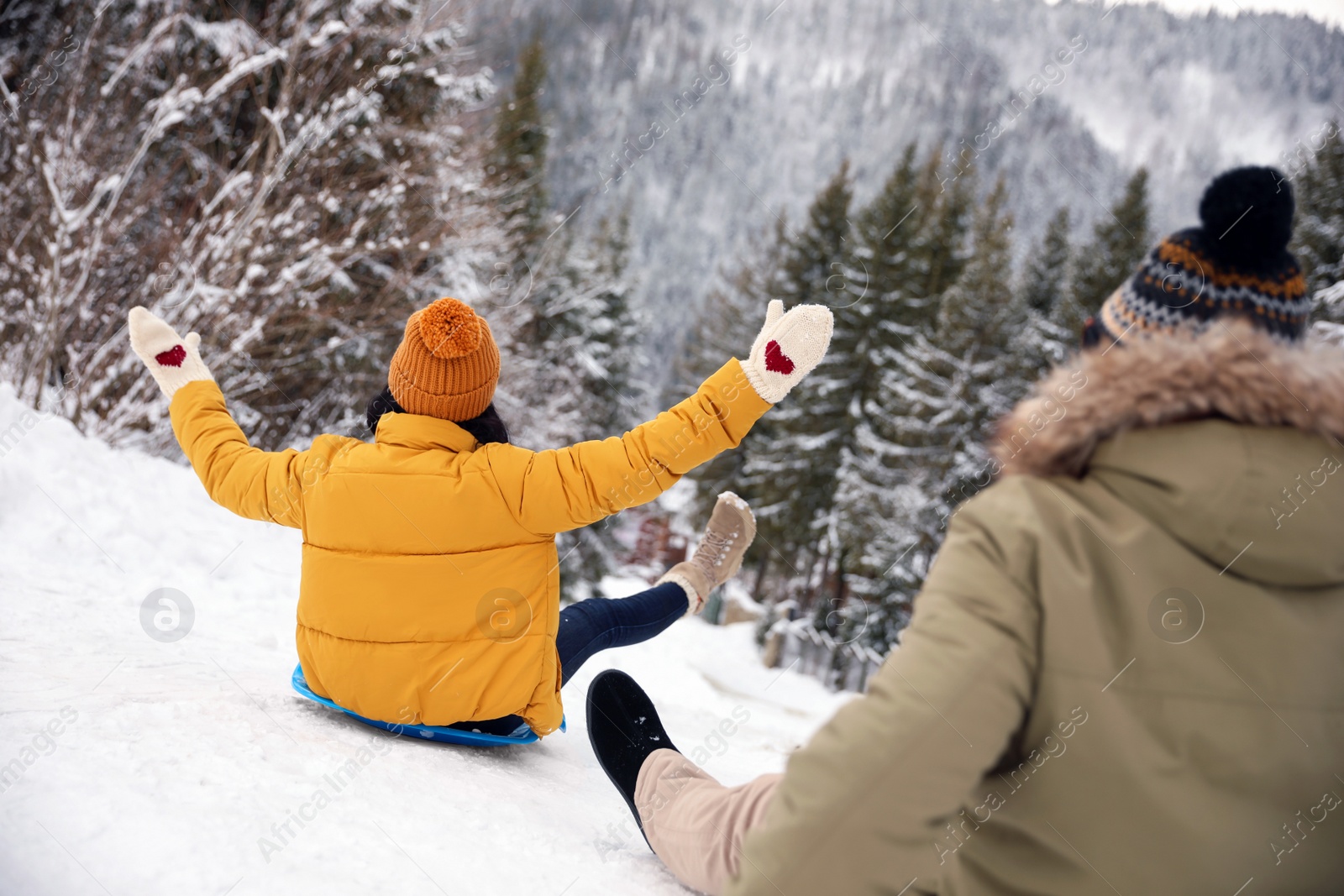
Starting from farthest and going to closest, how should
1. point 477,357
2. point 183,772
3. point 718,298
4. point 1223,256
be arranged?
point 718,298
point 477,357
point 183,772
point 1223,256

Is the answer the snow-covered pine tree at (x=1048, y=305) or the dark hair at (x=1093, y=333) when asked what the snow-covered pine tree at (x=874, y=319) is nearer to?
the snow-covered pine tree at (x=1048, y=305)

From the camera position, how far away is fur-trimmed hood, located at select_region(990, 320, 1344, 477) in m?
0.97

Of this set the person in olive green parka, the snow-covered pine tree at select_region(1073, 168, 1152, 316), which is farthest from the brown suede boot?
the snow-covered pine tree at select_region(1073, 168, 1152, 316)

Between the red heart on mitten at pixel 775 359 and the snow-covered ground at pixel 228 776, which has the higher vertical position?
the red heart on mitten at pixel 775 359

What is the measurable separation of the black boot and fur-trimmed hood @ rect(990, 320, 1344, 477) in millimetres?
1241

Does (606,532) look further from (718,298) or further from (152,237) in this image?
(152,237)

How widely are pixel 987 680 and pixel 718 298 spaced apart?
23.3 metres

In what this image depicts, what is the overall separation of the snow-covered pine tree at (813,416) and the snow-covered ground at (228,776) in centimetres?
1484

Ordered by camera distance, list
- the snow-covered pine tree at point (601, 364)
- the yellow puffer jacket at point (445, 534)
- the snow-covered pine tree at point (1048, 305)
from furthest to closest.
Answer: the snow-covered pine tree at point (601, 364), the snow-covered pine tree at point (1048, 305), the yellow puffer jacket at point (445, 534)

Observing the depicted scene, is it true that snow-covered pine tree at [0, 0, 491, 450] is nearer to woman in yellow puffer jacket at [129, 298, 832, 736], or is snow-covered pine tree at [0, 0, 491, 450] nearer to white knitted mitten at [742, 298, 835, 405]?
woman in yellow puffer jacket at [129, 298, 832, 736]

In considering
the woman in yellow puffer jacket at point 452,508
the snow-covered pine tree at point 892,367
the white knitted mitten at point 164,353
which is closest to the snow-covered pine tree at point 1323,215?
the snow-covered pine tree at point 892,367

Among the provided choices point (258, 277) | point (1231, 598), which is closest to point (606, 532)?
point (258, 277)

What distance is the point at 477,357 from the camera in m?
2.08

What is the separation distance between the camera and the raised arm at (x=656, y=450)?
196 cm
